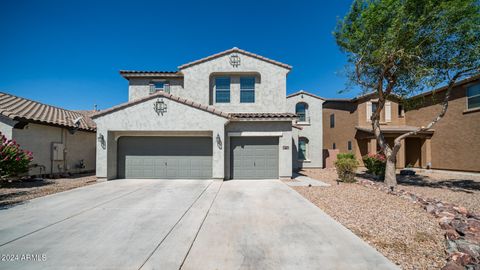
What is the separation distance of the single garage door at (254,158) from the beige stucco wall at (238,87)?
2935 mm

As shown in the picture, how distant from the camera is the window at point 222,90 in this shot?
13.8 m

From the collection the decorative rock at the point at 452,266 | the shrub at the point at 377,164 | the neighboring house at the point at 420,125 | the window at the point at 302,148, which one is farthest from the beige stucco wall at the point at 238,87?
the decorative rock at the point at 452,266

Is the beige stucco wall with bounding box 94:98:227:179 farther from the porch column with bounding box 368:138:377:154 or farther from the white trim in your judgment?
the porch column with bounding box 368:138:377:154

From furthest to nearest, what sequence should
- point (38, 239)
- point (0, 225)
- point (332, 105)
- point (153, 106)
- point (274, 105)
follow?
point (332, 105), point (274, 105), point (153, 106), point (0, 225), point (38, 239)

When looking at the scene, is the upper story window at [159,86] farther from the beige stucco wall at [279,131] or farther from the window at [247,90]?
the beige stucco wall at [279,131]

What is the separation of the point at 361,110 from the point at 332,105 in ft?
9.85

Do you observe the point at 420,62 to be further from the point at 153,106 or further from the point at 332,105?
the point at 153,106

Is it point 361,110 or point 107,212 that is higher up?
point 361,110

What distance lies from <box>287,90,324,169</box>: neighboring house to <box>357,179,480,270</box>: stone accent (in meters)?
11.3

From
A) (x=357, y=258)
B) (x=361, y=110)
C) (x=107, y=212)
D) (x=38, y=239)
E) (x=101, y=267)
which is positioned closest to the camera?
(x=101, y=267)

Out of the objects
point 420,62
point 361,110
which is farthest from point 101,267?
point 361,110

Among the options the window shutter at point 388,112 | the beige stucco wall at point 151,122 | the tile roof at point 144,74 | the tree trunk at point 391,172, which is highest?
the tile roof at point 144,74

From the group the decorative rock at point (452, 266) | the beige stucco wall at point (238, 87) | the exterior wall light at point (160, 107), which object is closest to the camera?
the decorative rock at point (452, 266)

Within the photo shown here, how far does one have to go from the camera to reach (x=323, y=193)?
26.6 feet
